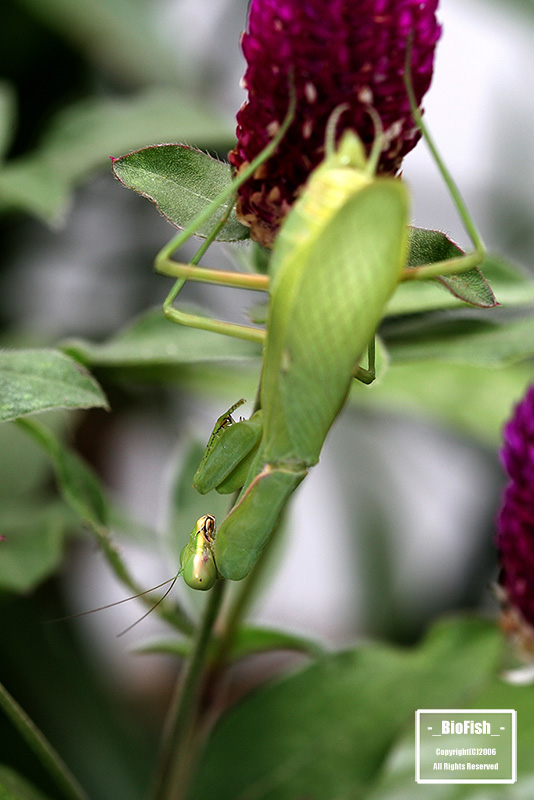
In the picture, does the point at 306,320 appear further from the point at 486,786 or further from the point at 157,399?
the point at 157,399

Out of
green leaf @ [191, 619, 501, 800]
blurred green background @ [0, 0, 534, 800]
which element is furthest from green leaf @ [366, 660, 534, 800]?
blurred green background @ [0, 0, 534, 800]

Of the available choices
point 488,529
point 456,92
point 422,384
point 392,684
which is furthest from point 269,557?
point 456,92

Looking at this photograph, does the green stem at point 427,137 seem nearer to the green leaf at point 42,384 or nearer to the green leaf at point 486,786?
the green leaf at point 42,384

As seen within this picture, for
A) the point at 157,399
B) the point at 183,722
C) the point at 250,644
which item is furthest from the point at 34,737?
the point at 157,399

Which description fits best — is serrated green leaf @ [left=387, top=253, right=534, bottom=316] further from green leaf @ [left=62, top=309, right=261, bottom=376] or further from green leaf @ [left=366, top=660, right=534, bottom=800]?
green leaf @ [left=366, top=660, right=534, bottom=800]

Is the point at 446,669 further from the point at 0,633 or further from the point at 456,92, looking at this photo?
the point at 456,92

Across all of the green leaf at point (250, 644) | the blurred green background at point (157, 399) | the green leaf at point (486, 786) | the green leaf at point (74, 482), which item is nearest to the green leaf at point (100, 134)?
the blurred green background at point (157, 399)
